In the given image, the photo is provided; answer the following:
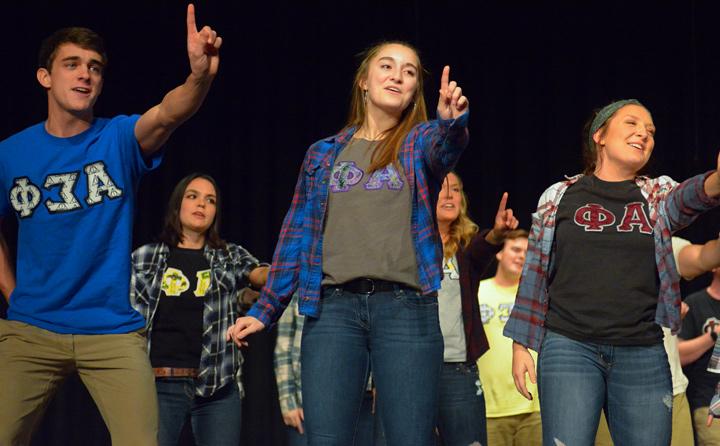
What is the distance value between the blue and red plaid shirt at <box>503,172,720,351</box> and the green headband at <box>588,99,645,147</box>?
199 millimetres

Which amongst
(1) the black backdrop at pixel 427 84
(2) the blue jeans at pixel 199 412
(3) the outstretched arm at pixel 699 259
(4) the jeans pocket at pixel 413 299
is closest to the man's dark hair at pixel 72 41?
(4) the jeans pocket at pixel 413 299

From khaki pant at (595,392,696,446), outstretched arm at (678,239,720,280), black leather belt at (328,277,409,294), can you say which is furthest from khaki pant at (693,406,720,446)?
black leather belt at (328,277,409,294)

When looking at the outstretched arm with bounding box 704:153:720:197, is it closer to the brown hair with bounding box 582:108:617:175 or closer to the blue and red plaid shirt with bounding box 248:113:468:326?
the brown hair with bounding box 582:108:617:175

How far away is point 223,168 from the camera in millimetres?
6203

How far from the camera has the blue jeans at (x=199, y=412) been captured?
3.90 metres

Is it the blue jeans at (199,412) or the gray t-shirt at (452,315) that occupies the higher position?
the gray t-shirt at (452,315)

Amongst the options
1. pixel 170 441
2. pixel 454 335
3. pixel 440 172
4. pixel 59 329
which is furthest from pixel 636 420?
pixel 170 441

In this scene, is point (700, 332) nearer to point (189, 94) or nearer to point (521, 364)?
point (521, 364)

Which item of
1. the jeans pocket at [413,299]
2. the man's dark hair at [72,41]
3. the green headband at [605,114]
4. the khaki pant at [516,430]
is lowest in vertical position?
the khaki pant at [516,430]

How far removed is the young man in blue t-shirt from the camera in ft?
8.89

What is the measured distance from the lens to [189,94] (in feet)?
8.88

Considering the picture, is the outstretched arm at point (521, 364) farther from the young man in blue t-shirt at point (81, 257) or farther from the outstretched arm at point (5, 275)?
the outstretched arm at point (5, 275)

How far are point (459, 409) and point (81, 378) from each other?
159 centimetres

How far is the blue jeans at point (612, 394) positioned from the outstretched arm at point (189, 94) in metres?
1.29
